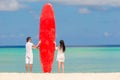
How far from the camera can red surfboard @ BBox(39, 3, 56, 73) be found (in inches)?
723

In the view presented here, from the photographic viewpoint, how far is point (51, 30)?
1836cm

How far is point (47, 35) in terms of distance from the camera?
60.2ft

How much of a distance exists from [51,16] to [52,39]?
769 mm

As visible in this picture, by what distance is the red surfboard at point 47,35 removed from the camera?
18359 mm
